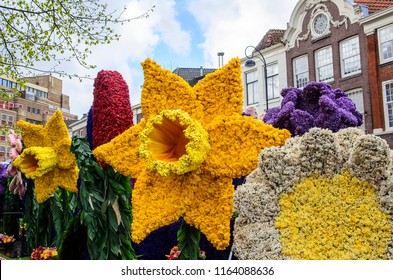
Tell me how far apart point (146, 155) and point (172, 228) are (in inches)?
53.5

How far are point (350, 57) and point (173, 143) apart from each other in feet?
47.9

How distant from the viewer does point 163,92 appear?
3.06 metres

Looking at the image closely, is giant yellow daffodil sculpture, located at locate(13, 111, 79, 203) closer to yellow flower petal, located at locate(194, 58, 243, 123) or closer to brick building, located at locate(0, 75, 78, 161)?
yellow flower petal, located at locate(194, 58, 243, 123)

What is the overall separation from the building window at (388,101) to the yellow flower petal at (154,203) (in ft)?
44.9

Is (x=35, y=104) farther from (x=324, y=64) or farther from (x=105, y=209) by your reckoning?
(x=105, y=209)

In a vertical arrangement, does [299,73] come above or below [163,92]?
above

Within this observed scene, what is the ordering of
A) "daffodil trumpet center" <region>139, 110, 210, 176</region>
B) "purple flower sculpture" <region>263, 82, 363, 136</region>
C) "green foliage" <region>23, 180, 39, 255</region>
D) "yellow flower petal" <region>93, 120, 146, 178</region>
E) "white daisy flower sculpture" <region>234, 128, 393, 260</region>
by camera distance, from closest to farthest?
"white daisy flower sculpture" <region>234, 128, 393, 260</region>, "daffodil trumpet center" <region>139, 110, 210, 176</region>, "yellow flower petal" <region>93, 120, 146, 178</region>, "purple flower sculpture" <region>263, 82, 363, 136</region>, "green foliage" <region>23, 180, 39, 255</region>

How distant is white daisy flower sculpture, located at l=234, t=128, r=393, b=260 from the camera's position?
2.04 m

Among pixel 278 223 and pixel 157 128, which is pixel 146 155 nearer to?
pixel 157 128

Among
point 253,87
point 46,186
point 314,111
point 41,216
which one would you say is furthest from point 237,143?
point 253,87

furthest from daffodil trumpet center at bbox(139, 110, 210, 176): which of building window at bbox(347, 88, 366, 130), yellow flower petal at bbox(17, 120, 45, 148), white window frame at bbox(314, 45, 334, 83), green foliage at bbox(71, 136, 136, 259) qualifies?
white window frame at bbox(314, 45, 334, 83)

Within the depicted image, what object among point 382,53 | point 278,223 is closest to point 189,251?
point 278,223

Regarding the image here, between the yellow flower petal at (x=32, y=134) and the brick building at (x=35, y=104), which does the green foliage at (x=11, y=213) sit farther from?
the brick building at (x=35, y=104)

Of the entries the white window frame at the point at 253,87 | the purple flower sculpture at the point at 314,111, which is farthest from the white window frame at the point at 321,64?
the purple flower sculpture at the point at 314,111
